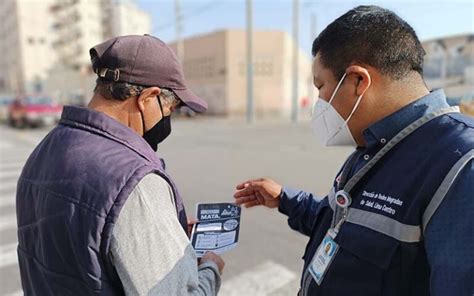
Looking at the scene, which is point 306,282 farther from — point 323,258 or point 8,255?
point 8,255

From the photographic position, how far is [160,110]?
4.90ft

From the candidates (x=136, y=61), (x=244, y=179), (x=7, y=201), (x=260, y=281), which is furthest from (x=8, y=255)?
(x=244, y=179)

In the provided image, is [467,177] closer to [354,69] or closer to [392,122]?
[392,122]

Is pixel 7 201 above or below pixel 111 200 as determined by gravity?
below

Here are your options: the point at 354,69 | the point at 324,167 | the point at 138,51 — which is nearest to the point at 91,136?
the point at 138,51

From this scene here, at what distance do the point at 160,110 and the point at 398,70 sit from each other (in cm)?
88

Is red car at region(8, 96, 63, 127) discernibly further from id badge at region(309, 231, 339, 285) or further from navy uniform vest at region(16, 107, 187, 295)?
id badge at region(309, 231, 339, 285)

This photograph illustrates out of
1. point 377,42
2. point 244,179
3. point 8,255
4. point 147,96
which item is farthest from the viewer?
point 244,179

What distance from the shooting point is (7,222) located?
525 cm

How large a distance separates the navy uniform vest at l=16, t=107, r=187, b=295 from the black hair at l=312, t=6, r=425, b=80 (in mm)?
780

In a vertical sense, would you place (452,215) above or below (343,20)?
below

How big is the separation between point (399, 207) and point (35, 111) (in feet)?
73.2

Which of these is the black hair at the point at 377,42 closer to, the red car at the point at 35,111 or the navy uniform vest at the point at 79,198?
the navy uniform vest at the point at 79,198

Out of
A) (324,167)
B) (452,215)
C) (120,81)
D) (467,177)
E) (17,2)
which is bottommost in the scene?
(324,167)
